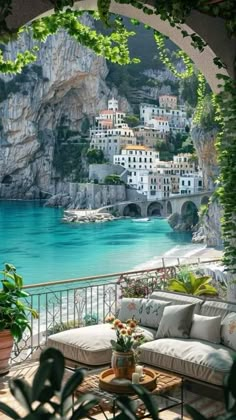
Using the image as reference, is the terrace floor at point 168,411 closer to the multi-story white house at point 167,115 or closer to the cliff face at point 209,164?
the cliff face at point 209,164

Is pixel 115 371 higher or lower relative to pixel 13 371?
higher

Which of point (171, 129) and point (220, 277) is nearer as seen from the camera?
point (220, 277)

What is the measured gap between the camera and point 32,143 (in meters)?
58.0

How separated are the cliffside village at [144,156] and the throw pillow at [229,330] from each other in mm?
51967

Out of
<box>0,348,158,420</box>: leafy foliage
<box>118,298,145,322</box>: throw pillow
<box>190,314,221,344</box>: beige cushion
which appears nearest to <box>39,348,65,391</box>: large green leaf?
<box>0,348,158,420</box>: leafy foliage

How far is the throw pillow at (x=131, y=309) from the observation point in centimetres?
414

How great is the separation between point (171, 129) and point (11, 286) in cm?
6497

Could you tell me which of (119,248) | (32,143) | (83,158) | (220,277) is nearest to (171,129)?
(83,158)

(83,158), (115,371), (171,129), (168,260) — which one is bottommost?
(168,260)

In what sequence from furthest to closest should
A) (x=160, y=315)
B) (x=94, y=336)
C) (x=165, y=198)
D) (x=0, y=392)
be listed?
(x=165, y=198), (x=160, y=315), (x=94, y=336), (x=0, y=392)

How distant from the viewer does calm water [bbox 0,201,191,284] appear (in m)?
37.5

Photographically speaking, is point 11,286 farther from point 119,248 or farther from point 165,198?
point 165,198

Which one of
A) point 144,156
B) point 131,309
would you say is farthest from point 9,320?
point 144,156

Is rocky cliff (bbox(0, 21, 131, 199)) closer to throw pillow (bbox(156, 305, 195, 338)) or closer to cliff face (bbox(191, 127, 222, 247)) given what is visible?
cliff face (bbox(191, 127, 222, 247))
